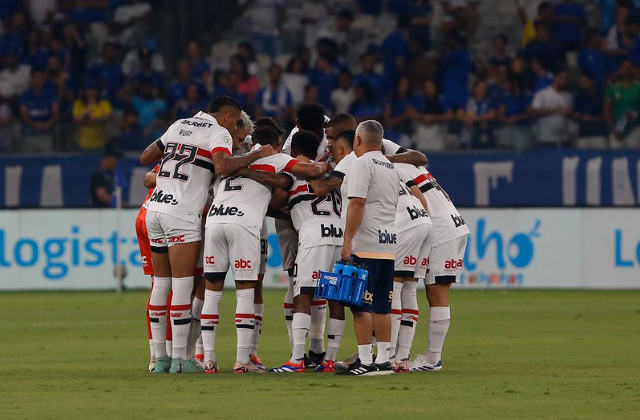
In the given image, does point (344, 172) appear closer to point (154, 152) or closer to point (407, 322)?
point (407, 322)

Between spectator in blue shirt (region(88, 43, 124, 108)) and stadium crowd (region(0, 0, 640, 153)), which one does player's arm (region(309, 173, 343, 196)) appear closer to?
stadium crowd (region(0, 0, 640, 153))

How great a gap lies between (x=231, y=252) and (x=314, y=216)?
84 cm

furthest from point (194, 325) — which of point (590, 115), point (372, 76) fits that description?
point (372, 76)

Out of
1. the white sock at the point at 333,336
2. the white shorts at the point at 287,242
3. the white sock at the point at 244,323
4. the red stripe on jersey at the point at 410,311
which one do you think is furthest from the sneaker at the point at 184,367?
the red stripe on jersey at the point at 410,311

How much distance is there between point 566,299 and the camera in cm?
2134

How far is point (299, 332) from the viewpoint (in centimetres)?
1116

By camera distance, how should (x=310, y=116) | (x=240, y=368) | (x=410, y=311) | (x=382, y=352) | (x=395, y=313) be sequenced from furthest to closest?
(x=310, y=116)
(x=410, y=311)
(x=395, y=313)
(x=240, y=368)
(x=382, y=352)

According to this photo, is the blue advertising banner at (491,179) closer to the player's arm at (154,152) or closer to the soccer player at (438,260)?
the soccer player at (438,260)

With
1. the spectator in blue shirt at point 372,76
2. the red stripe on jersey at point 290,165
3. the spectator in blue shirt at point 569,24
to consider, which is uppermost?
the spectator in blue shirt at point 569,24

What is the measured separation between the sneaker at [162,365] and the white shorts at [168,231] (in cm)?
98

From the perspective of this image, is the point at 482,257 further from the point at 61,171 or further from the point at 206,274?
the point at 206,274

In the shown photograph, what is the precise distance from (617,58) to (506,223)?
511cm

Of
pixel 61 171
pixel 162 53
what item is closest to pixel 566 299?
pixel 61 171

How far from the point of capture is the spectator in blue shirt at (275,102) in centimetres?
2619
